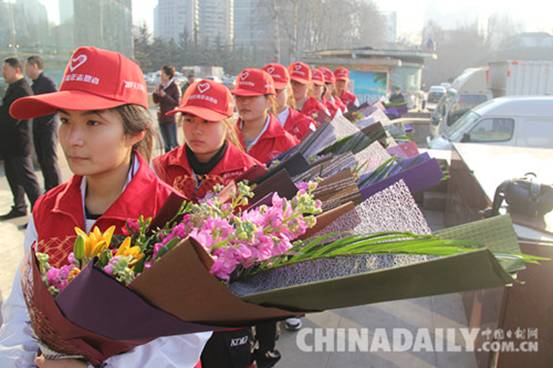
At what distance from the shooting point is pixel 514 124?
9000 millimetres

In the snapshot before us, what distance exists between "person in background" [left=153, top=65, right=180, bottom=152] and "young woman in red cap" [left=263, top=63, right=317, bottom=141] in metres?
6.02

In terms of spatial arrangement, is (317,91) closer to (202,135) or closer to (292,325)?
(292,325)

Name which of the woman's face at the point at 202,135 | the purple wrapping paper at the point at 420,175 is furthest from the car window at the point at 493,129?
the purple wrapping paper at the point at 420,175

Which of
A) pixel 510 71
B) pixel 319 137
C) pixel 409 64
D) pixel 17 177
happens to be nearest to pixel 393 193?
pixel 319 137

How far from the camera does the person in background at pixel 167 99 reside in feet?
36.4

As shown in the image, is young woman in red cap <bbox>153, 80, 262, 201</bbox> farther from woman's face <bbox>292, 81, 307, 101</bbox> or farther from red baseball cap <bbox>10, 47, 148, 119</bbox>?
woman's face <bbox>292, 81, 307, 101</bbox>

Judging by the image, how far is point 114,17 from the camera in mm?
14586

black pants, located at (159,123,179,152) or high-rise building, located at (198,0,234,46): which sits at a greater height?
high-rise building, located at (198,0,234,46)

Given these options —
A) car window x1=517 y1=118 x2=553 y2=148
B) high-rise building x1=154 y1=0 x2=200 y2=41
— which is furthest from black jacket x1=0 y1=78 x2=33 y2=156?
high-rise building x1=154 y1=0 x2=200 y2=41

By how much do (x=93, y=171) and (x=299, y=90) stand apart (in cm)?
528

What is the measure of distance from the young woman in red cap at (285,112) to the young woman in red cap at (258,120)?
106 cm

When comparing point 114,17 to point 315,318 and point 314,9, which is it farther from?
point 314,9

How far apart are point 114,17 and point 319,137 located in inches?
519

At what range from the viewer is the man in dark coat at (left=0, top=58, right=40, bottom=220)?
6477 millimetres
